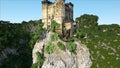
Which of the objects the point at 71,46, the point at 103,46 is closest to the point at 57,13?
the point at 71,46

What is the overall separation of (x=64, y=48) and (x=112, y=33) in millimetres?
54761

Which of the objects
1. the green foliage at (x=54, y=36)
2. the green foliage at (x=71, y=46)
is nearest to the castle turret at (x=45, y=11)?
the green foliage at (x=54, y=36)

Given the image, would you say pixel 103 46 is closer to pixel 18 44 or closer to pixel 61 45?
pixel 18 44

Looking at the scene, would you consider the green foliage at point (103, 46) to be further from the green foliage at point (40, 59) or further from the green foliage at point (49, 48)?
the green foliage at point (40, 59)

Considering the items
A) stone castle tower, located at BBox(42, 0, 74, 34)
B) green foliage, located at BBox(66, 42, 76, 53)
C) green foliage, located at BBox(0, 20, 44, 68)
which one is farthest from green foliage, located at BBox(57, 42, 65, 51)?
green foliage, located at BBox(0, 20, 44, 68)

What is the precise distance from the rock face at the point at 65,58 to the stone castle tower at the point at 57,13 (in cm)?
324

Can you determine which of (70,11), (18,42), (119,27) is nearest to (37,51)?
(70,11)

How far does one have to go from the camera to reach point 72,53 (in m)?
60.5

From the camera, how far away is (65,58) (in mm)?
59469

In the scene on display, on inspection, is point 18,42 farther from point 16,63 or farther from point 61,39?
point 61,39

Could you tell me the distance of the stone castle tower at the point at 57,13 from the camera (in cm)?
5988

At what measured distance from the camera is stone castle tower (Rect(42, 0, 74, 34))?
2357 inches

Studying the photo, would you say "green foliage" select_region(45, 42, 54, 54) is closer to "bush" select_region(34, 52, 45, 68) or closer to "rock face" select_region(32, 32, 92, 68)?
"rock face" select_region(32, 32, 92, 68)

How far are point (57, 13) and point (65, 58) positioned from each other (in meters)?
9.49
